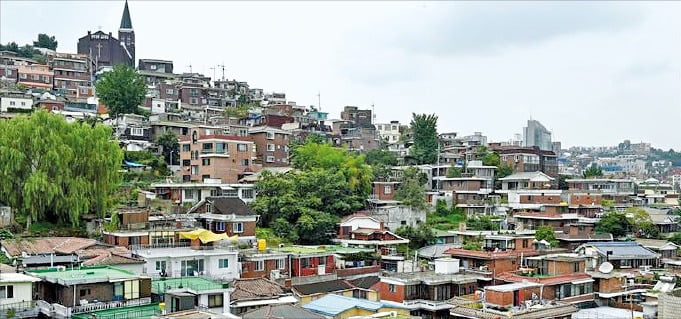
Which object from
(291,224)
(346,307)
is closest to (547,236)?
(291,224)

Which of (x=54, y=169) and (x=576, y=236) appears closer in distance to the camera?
(x=54, y=169)

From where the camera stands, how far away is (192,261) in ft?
83.7

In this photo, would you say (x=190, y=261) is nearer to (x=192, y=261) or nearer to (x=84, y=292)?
(x=192, y=261)

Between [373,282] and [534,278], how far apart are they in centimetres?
624

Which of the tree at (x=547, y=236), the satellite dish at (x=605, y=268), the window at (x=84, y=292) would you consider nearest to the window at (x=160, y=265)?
the window at (x=84, y=292)

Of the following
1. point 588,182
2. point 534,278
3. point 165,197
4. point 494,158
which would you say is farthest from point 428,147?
point 534,278

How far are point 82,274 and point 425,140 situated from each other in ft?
120

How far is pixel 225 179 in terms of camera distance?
39469 mm

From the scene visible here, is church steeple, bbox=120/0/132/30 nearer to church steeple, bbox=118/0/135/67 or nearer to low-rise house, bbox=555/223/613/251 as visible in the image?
church steeple, bbox=118/0/135/67

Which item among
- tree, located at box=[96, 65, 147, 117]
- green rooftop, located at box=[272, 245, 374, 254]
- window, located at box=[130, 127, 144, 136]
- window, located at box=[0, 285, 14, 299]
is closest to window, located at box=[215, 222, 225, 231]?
green rooftop, located at box=[272, 245, 374, 254]

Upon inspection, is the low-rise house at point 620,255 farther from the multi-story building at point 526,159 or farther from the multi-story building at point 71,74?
the multi-story building at point 71,74

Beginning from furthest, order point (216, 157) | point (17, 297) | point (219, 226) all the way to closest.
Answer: point (216, 157), point (219, 226), point (17, 297)

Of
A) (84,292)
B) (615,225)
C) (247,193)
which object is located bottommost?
(84,292)

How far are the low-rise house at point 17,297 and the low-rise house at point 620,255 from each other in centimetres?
2339
